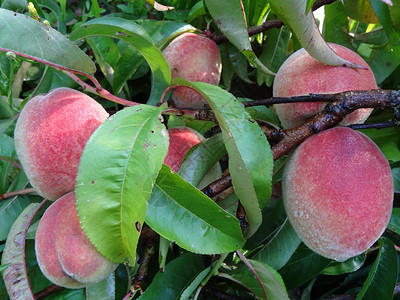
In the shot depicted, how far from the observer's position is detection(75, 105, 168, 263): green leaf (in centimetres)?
59

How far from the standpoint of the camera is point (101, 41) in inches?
39.7

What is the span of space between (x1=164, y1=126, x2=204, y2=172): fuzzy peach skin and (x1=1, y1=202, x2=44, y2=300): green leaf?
0.34m

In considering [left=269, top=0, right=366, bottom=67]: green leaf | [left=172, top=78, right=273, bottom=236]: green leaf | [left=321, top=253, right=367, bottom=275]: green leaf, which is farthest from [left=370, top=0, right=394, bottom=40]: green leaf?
[left=321, top=253, right=367, bottom=275]: green leaf

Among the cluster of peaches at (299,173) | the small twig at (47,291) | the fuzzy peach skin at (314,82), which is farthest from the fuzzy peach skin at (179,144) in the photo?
the small twig at (47,291)

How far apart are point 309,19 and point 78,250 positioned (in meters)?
0.58

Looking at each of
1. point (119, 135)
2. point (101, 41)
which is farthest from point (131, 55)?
point (119, 135)

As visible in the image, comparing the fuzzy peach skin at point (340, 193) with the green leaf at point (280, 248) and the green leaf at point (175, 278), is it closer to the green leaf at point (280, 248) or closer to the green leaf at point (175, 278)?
the green leaf at point (280, 248)

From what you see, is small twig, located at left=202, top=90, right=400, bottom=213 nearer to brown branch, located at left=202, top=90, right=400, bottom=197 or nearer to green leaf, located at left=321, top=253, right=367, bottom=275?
brown branch, located at left=202, top=90, right=400, bottom=197

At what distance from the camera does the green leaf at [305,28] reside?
2.07 feet

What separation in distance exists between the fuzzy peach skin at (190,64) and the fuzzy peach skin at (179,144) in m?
0.11

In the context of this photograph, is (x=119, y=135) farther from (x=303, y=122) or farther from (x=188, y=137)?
(x=303, y=122)

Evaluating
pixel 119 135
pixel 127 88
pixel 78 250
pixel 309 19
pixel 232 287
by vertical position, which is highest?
pixel 309 19

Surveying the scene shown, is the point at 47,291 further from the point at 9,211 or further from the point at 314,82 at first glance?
the point at 314,82

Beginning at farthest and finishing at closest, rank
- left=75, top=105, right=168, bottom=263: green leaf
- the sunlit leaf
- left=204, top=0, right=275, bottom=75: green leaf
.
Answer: the sunlit leaf
left=204, top=0, right=275, bottom=75: green leaf
left=75, top=105, right=168, bottom=263: green leaf
